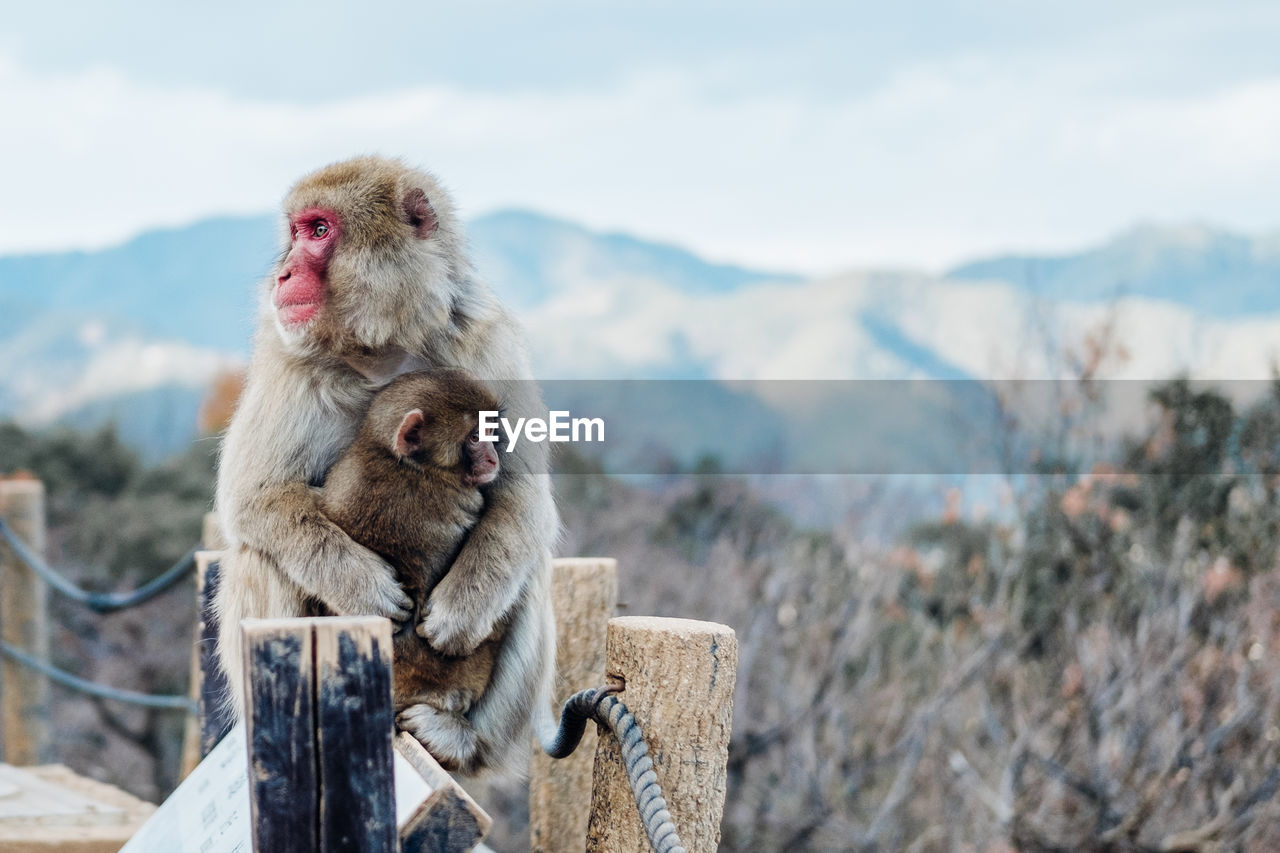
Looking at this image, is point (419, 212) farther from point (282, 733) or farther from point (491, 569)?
point (282, 733)

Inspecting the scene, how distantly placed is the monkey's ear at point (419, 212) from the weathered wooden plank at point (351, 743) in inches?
46.8

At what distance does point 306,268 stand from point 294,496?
0.45 metres

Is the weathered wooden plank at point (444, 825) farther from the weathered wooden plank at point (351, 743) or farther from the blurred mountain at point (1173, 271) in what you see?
the blurred mountain at point (1173, 271)

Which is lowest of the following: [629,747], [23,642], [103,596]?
[23,642]

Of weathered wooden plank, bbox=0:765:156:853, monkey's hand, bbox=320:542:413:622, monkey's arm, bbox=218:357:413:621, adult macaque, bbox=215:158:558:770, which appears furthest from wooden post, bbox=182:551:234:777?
monkey's hand, bbox=320:542:413:622

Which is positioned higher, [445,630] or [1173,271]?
[1173,271]

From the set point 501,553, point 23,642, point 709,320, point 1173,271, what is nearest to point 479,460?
point 501,553

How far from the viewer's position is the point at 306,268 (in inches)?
95.3

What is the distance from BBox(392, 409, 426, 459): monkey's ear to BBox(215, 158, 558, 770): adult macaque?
0.21 meters

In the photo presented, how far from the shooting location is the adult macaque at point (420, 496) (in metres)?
2.27

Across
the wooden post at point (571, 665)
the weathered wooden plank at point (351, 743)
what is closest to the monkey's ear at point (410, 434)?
the weathered wooden plank at point (351, 743)

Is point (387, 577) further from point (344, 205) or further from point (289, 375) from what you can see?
point (344, 205)

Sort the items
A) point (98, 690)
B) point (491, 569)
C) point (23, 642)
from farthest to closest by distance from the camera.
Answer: point (23, 642) < point (98, 690) < point (491, 569)

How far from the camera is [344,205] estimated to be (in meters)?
2.47
